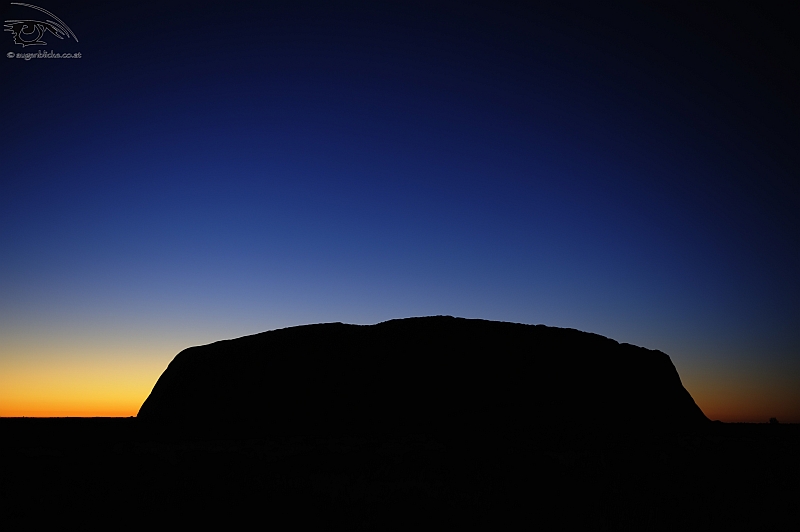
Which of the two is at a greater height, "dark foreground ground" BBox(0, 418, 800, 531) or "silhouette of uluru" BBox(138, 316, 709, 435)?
"silhouette of uluru" BBox(138, 316, 709, 435)

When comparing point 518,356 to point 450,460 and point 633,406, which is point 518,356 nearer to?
point 633,406

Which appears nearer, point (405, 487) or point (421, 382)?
point (405, 487)

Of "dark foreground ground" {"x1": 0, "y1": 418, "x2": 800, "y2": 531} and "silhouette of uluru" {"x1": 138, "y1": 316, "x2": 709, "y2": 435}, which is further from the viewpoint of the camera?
"silhouette of uluru" {"x1": 138, "y1": 316, "x2": 709, "y2": 435}

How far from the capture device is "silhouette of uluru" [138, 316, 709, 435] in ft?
78.2

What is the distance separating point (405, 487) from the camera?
9.52 meters

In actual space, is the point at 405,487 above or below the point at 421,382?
below

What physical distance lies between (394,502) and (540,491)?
9.70ft

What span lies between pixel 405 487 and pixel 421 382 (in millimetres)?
15536

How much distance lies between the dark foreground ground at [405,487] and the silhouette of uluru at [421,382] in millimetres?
7341

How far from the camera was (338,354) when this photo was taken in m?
26.6

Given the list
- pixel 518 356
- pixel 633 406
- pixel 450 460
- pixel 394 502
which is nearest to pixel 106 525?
pixel 394 502

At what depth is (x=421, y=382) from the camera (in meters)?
25.0

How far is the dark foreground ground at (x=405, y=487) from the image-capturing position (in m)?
7.55

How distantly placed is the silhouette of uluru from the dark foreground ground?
7.34 metres
